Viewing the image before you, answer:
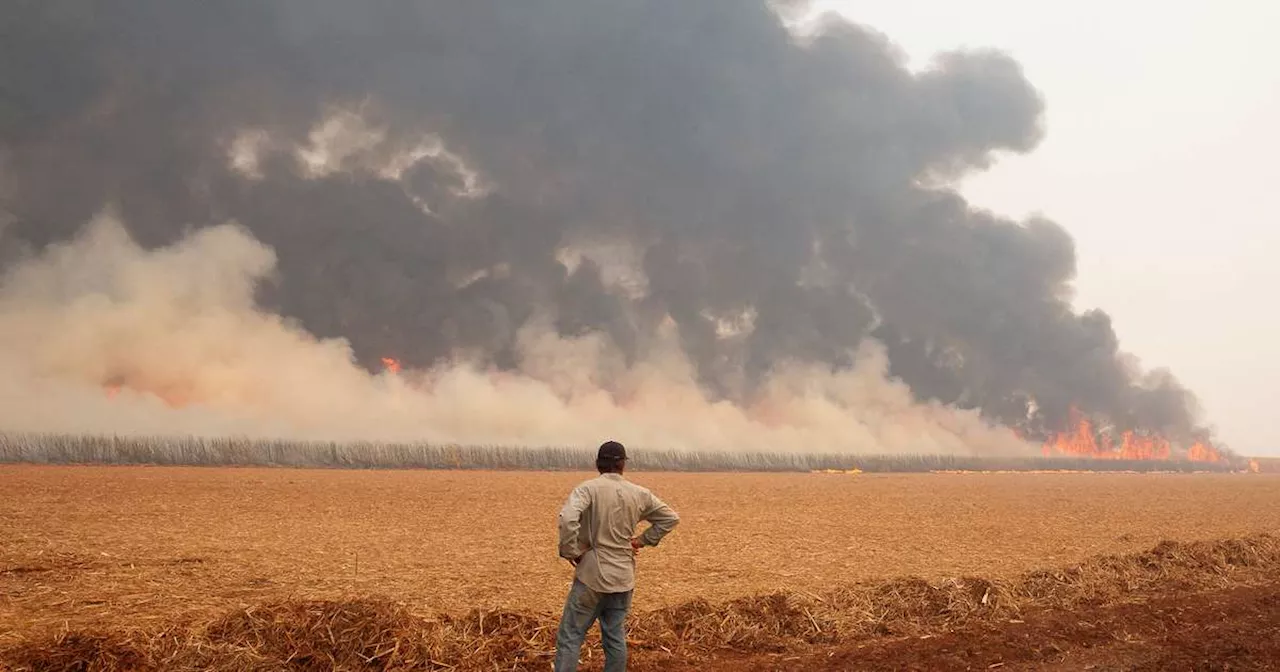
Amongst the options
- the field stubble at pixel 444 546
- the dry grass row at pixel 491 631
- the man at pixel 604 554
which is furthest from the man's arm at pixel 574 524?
the field stubble at pixel 444 546

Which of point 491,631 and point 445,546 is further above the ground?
point 491,631

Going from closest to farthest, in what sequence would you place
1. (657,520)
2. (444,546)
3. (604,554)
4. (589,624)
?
1. (604,554)
2. (589,624)
3. (657,520)
4. (444,546)

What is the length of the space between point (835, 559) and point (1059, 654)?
11548 mm

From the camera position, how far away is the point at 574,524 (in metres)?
7.76

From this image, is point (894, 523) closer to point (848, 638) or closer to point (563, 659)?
point (848, 638)

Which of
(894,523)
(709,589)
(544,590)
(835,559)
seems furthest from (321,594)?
(894,523)

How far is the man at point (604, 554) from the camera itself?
7.97 metres

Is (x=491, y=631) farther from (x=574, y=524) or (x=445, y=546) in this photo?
(x=445, y=546)

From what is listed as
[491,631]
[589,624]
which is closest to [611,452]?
[589,624]

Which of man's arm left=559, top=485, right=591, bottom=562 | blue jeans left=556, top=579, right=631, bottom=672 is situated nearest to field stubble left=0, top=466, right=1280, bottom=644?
blue jeans left=556, top=579, right=631, bottom=672

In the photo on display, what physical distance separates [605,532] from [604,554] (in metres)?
0.22

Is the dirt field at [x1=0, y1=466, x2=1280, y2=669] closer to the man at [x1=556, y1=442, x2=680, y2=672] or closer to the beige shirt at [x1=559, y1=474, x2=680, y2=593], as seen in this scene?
the man at [x1=556, y1=442, x2=680, y2=672]

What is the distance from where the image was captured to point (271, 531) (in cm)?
2766

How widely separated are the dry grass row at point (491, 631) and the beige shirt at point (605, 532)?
3060mm
